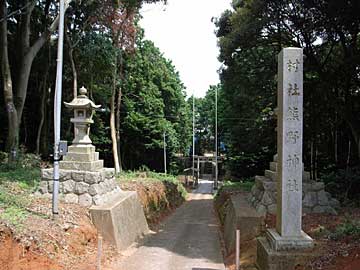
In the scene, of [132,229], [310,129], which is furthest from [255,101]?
[132,229]

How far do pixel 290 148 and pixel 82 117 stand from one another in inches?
239

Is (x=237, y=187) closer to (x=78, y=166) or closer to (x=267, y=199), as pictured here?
(x=267, y=199)

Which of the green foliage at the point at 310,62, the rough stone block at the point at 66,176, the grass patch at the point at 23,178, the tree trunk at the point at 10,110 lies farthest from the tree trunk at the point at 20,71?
the green foliage at the point at 310,62

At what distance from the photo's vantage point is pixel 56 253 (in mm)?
7352

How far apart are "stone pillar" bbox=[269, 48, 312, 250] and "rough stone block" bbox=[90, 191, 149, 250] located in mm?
3943

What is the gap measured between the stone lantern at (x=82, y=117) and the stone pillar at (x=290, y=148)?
5.58m

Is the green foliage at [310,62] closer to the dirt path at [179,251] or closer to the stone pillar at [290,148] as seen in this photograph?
the dirt path at [179,251]

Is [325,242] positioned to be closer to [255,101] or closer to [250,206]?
[250,206]

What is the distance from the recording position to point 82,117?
1114 centimetres

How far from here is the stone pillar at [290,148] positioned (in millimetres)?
7215

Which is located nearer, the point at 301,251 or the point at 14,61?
the point at 301,251

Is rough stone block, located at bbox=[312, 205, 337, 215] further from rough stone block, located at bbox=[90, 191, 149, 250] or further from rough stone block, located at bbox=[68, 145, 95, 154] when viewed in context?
rough stone block, located at bbox=[68, 145, 95, 154]

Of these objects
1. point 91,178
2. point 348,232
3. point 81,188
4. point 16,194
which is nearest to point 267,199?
point 348,232

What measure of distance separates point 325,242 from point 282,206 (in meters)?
1.04
